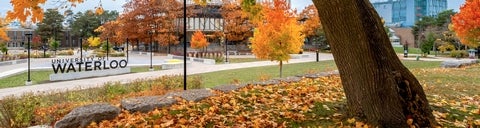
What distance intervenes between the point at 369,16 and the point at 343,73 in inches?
29.1

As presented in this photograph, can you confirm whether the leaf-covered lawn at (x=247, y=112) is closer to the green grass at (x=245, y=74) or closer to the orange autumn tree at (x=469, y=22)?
the green grass at (x=245, y=74)

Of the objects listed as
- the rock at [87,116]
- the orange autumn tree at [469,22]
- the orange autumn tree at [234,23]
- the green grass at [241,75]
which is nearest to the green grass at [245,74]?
the green grass at [241,75]

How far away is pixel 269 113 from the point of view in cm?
564

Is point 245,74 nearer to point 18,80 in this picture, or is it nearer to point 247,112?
point 18,80

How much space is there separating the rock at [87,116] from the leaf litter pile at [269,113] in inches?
4.0

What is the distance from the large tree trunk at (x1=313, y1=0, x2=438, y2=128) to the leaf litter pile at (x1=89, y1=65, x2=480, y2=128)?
1.13 ft

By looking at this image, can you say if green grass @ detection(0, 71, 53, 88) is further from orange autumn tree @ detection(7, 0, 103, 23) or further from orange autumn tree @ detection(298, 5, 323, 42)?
orange autumn tree @ detection(298, 5, 323, 42)

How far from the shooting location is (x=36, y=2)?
574 cm

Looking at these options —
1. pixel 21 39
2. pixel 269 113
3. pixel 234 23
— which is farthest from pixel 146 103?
pixel 21 39

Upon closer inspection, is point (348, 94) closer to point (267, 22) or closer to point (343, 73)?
point (343, 73)

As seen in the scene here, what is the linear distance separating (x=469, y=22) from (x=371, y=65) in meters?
20.6

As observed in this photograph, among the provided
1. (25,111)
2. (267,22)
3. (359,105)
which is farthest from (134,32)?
(359,105)

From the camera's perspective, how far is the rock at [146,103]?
5867 mm

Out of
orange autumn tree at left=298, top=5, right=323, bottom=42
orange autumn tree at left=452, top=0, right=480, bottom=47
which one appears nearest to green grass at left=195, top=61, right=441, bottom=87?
orange autumn tree at left=452, top=0, right=480, bottom=47
